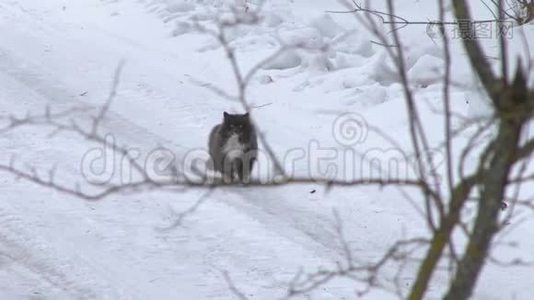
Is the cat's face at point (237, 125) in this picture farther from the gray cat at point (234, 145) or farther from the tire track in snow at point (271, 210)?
the tire track in snow at point (271, 210)

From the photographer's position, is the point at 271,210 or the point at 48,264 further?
the point at 271,210

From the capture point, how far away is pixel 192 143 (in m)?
7.71

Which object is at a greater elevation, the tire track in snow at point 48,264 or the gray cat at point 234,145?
the gray cat at point 234,145

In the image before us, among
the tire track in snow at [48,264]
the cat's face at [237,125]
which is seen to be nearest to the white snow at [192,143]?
the tire track in snow at [48,264]

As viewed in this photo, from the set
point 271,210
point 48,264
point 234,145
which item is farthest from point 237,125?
point 48,264

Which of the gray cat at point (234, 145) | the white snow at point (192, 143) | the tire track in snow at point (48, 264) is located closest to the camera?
the tire track in snow at point (48, 264)

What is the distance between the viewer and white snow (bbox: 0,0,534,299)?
17.5 feet

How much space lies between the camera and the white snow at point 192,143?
532 centimetres

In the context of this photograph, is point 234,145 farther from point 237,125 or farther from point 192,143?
point 192,143

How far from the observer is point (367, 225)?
20.2 feet

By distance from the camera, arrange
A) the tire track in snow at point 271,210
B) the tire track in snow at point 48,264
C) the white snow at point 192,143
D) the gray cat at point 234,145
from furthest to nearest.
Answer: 1. the gray cat at point 234,145
2. the tire track in snow at point 271,210
3. the white snow at point 192,143
4. the tire track in snow at point 48,264

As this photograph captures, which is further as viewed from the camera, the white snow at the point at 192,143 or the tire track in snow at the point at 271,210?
the tire track in snow at the point at 271,210

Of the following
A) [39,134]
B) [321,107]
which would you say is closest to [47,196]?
[39,134]

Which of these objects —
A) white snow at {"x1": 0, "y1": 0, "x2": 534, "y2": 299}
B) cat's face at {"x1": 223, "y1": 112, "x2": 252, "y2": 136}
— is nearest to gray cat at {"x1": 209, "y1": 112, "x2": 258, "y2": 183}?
cat's face at {"x1": 223, "y1": 112, "x2": 252, "y2": 136}
